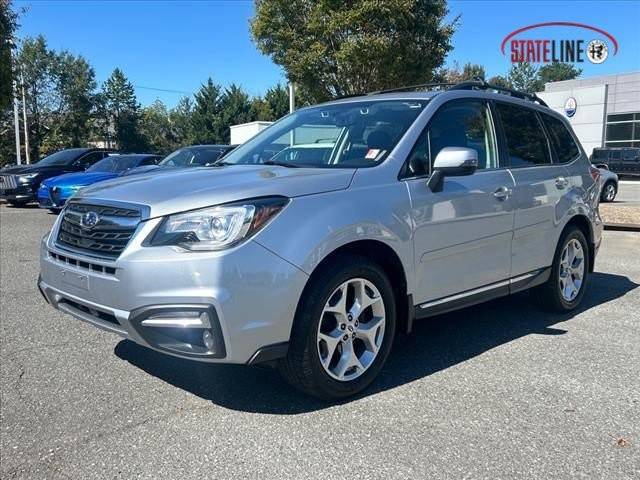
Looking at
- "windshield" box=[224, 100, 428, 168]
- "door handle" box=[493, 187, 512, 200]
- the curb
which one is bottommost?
the curb

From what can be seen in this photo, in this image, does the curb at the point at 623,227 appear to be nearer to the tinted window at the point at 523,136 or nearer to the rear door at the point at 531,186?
the rear door at the point at 531,186

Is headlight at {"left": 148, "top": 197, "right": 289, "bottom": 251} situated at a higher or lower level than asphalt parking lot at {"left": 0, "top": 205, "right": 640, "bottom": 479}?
higher

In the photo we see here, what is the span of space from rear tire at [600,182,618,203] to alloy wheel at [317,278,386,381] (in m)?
15.9

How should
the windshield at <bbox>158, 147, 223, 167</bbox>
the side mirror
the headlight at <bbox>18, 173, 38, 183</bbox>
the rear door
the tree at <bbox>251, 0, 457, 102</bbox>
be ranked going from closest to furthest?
1. the side mirror
2. the rear door
3. the windshield at <bbox>158, 147, 223, 167</bbox>
4. the headlight at <bbox>18, 173, 38, 183</bbox>
5. the tree at <bbox>251, 0, 457, 102</bbox>

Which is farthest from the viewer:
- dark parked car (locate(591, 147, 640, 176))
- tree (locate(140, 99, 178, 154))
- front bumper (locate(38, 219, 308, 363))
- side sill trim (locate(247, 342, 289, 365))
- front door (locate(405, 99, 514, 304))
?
tree (locate(140, 99, 178, 154))

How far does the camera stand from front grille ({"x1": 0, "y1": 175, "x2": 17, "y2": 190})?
15477mm

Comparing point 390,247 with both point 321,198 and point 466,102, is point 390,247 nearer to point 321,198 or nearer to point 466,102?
point 321,198

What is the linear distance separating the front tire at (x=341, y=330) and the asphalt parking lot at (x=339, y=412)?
0.17 meters

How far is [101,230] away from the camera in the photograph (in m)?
3.22

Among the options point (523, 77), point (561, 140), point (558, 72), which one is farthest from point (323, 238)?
point (558, 72)

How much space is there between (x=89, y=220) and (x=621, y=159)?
3466 cm

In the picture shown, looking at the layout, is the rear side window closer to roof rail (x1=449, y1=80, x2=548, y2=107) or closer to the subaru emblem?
roof rail (x1=449, y1=80, x2=548, y2=107)

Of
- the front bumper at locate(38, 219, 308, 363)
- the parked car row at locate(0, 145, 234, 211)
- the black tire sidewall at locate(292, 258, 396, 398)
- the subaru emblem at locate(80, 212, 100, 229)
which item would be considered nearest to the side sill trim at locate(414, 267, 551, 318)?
the black tire sidewall at locate(292, 258, 396, 398)

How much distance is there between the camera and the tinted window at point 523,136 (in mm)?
4766
